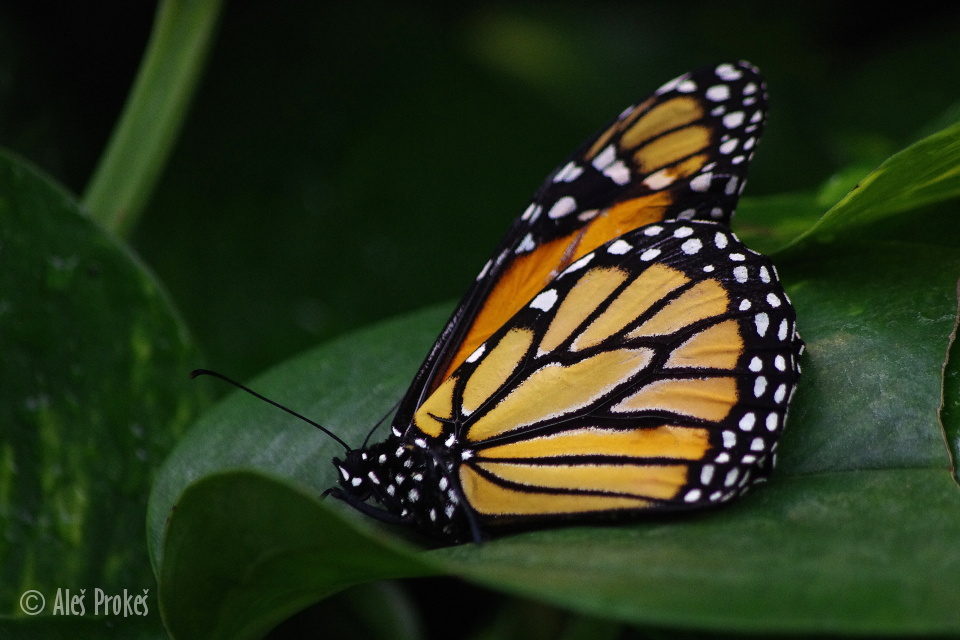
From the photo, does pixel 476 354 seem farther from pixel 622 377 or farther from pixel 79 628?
pixel 79 628

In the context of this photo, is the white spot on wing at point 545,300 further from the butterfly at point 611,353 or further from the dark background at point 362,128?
the dark background at point 362,128

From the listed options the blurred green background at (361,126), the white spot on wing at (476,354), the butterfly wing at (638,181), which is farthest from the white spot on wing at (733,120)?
the blurred green background at (361,126)

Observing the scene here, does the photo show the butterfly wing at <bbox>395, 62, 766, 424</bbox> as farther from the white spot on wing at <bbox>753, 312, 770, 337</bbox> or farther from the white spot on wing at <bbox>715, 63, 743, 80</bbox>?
the white spot on wing at <bbox>753, 312, 770, 337</bbox>

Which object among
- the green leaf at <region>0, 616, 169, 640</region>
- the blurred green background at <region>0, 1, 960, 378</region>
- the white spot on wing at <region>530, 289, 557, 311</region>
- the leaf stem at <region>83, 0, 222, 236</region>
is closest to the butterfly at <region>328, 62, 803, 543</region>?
the white spot on wing at <region>530, 289, 557, 311</region>

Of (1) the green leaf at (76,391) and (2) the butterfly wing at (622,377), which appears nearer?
(2) the butterfly wing at (622,377)

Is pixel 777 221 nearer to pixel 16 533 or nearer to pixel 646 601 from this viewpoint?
pixel 646 601

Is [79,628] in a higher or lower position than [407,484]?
lower

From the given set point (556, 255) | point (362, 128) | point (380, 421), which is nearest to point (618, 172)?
point (556, 255)

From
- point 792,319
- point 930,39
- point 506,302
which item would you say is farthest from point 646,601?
Answer: point 930,39
